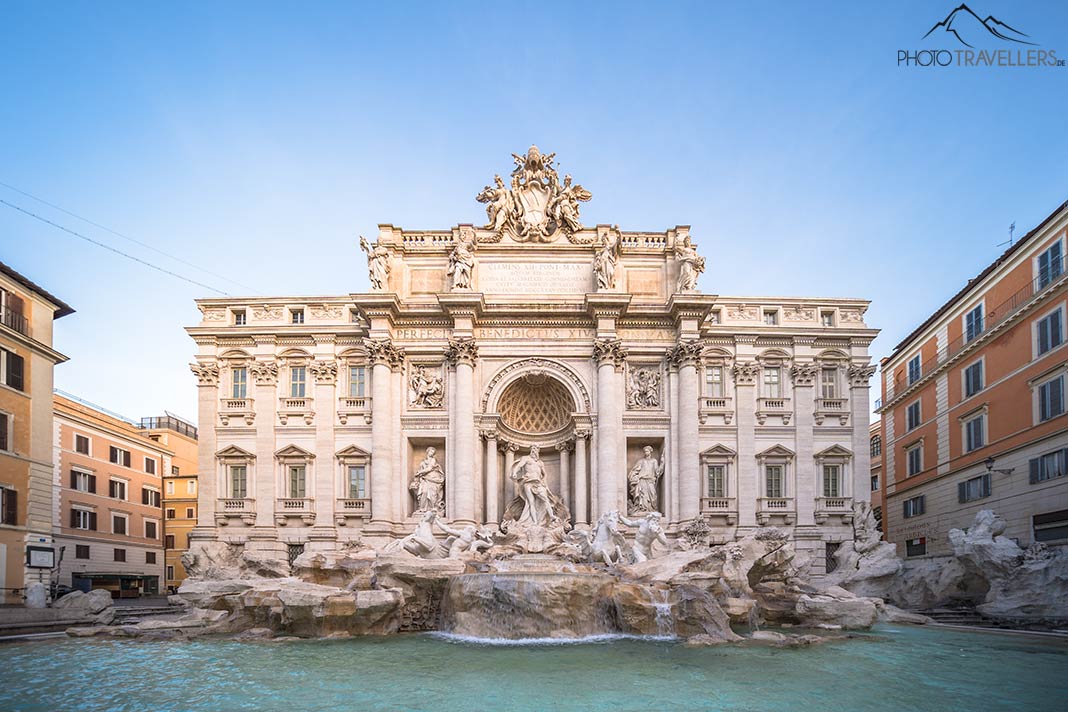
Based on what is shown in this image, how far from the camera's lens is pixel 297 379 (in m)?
31.6

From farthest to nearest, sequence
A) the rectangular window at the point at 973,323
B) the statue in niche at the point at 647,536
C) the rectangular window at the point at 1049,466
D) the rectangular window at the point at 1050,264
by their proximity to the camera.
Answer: the rectangular window at the point at 973,323 → the rectangular window at the point at 1050,264 → the rectangular window at the point at 1049,466 → the statue in niche at the point at 647,536

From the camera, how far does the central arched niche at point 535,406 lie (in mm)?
31516

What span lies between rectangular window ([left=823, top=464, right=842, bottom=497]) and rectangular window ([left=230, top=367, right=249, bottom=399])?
2434 cm

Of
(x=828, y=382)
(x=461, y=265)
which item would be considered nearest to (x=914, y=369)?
(x=828, y=382)

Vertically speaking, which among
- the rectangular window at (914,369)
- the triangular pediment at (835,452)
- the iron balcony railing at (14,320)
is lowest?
the triangular pediment at (835,452)

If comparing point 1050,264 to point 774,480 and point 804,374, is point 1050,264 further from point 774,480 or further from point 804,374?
point 774,480

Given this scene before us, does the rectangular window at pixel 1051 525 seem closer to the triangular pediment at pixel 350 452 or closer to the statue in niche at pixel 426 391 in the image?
the statue in niche at pixel 426 391

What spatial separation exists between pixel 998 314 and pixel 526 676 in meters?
25.9

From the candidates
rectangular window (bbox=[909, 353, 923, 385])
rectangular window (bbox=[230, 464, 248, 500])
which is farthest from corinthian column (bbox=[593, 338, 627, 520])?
rectangular window (bbox=[909, 353, 923, 385])

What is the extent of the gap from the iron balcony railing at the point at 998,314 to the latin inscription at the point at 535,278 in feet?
53.5

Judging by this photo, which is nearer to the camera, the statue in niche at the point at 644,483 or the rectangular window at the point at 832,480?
the statue in niche at the point at 644,483

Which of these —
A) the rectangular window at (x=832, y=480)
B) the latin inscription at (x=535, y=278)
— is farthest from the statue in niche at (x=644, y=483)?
the latin inscription at (x=535, y=278)

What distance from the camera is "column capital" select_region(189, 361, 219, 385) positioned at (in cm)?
3122

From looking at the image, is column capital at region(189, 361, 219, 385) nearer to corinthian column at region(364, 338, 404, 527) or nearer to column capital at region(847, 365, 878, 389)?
corinthian column at region(364, 338, 404, 527)
